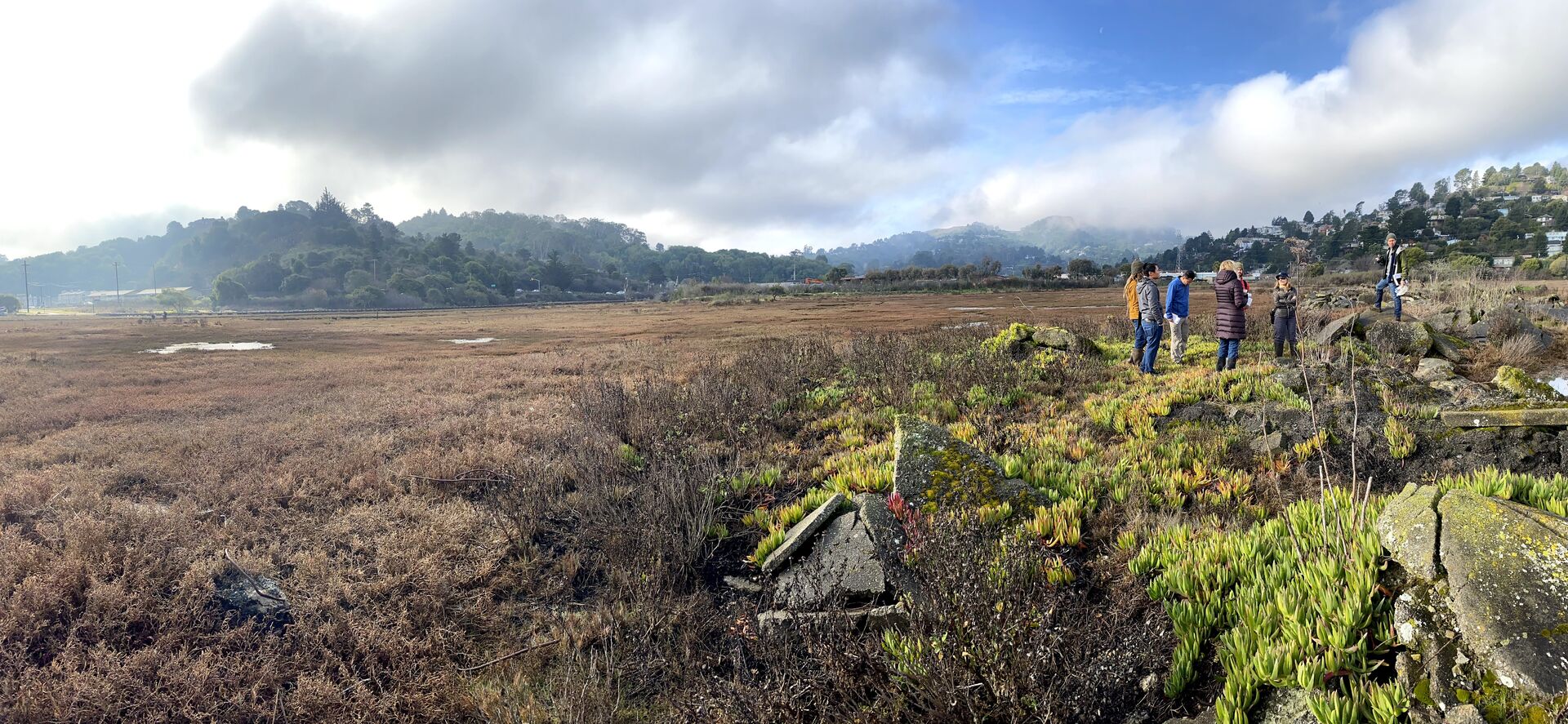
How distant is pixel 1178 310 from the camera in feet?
38.3

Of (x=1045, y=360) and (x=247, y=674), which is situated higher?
(x=1045, y=360)

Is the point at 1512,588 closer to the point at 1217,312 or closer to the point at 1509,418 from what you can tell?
the point at 1509,418

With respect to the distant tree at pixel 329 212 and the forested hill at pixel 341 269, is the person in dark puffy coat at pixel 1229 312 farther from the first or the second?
the distant tree at pixel 329 212

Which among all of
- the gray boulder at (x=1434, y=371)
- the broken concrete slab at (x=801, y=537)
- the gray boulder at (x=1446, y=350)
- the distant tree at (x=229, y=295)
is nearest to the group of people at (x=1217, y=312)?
the gray boulder at (x=1434, y=371)

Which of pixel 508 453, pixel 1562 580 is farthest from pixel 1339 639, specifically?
pixel 508 453

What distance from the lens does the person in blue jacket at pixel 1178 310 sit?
11078 millimetres

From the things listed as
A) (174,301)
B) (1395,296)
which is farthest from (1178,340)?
(174,301)

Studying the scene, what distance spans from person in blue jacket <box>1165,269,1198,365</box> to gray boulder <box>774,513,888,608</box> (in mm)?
9211

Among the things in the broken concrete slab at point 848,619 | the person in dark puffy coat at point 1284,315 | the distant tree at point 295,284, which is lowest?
the broken concrete slab at point 848,619

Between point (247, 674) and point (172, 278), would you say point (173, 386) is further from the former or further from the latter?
point (172, 278)

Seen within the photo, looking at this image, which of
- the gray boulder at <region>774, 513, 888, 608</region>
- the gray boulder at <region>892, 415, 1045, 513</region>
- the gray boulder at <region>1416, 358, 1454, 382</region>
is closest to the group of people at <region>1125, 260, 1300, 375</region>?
the gray boulder at <region>1416, 358, 1454, 382</region>

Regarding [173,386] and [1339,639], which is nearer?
[1339,639]

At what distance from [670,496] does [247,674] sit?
9.69ft

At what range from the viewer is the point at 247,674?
12.5 feet
